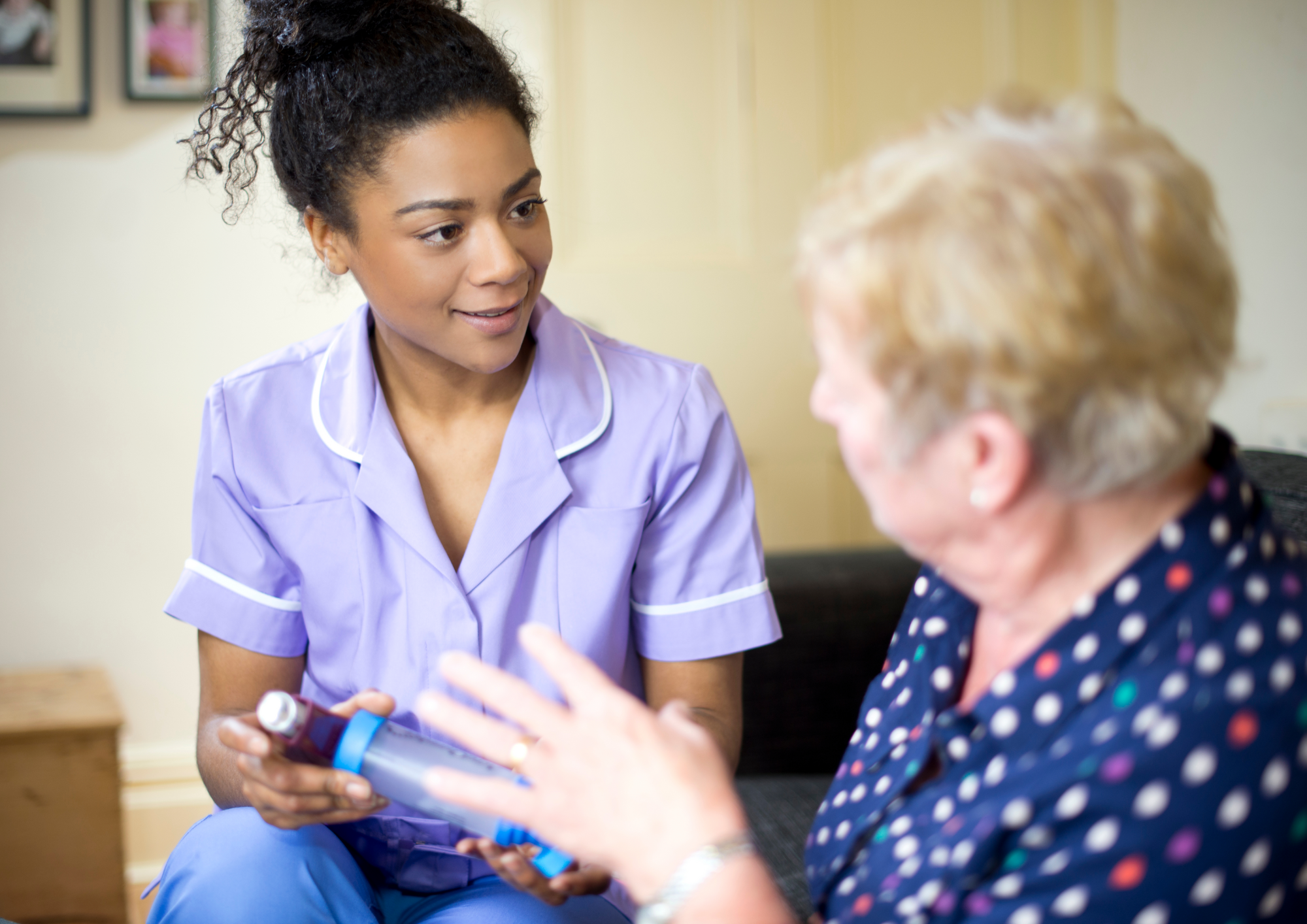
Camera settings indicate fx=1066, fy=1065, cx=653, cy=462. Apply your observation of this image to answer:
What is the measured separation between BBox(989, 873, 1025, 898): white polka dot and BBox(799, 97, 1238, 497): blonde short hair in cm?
22

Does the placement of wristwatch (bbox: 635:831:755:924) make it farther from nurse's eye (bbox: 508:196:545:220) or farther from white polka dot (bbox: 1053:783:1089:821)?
nurse's eye (bbox: 508:196:545:220)

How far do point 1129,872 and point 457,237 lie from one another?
2.65ft

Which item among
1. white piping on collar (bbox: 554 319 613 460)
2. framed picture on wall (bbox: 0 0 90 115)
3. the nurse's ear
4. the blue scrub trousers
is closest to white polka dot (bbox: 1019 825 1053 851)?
the blue scrub trousers

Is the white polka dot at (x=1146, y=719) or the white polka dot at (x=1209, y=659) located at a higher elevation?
the white polka dot at (x=1209, y=659)

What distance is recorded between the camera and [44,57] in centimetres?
212

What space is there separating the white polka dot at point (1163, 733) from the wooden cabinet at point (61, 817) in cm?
173

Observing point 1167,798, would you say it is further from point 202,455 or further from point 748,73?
point 748,73

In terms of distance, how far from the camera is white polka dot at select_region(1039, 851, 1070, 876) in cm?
58

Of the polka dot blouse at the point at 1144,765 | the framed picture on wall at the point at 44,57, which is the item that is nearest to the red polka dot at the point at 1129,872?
the polka dot blouse at the point at 1144,765

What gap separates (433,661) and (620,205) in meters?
1.45

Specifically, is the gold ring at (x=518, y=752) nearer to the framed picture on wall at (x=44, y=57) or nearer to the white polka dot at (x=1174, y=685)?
the white polka dot at (x=1174, y=685)

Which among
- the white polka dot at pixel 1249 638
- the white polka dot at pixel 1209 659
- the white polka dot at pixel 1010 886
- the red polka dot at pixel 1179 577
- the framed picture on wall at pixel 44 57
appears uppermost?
the framed picture on wall at pixel 44 57

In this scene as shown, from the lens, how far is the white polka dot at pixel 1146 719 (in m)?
0.58

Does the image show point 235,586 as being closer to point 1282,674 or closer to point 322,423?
point 322,423
